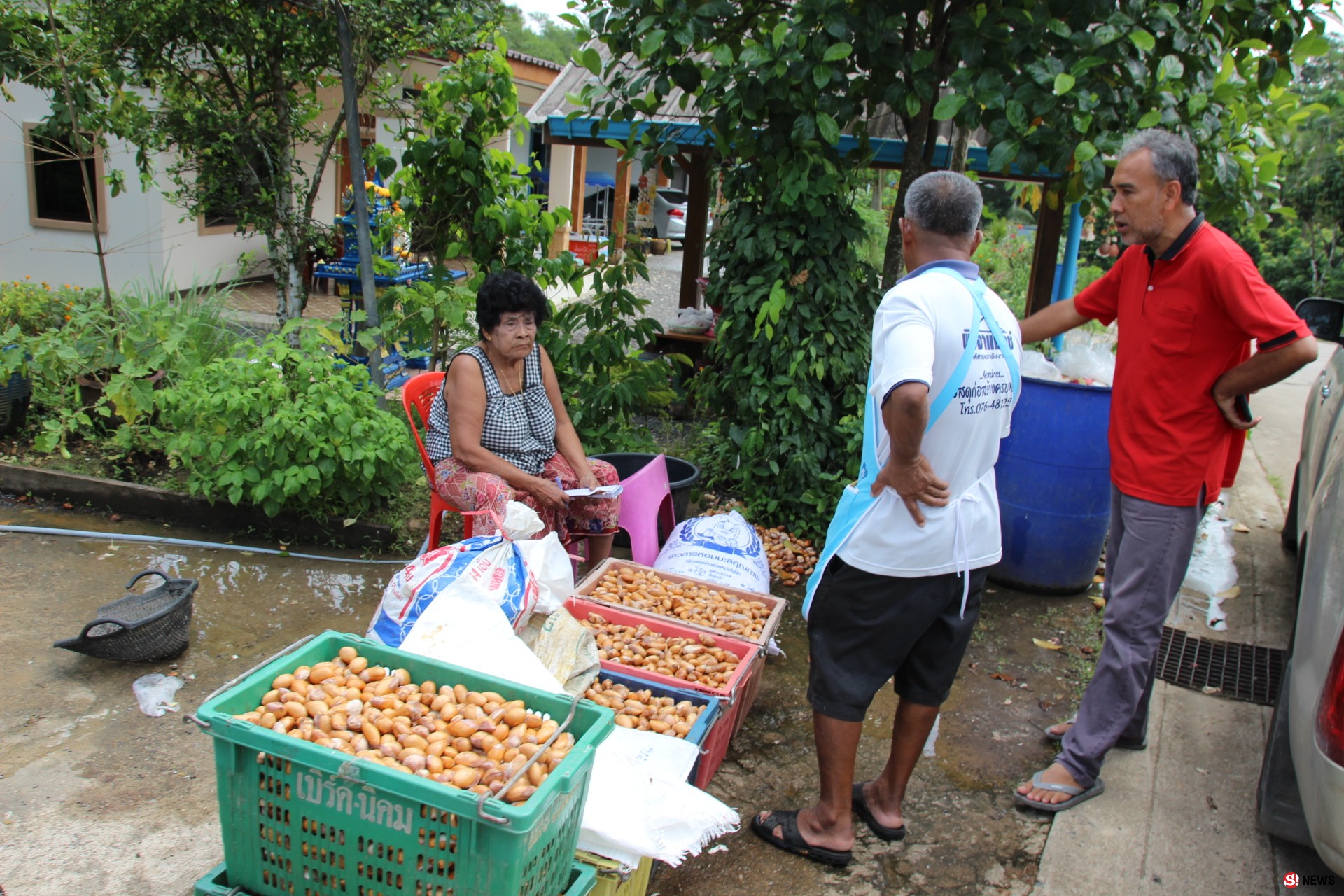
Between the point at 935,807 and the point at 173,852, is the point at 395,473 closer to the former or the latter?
the point at 173,852

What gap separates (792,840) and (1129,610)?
125cm

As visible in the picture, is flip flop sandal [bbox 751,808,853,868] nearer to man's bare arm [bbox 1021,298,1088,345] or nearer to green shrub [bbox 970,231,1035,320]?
man's bare arm [bbox 1021,298,1088,345]

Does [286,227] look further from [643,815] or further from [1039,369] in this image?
[643,815]

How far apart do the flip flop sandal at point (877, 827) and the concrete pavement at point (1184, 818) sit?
40 cm

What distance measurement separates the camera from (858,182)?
5.20 metres

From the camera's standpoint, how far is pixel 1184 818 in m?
3.04

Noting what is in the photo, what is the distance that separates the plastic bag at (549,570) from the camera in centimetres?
290

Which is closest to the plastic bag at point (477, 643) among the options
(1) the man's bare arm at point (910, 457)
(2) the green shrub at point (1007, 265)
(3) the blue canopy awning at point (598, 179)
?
(1) the man's bare arm at point (910, 457)

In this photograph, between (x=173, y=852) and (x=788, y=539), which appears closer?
(x=173, y=852)

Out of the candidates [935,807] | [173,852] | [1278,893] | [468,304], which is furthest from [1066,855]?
[468,304]

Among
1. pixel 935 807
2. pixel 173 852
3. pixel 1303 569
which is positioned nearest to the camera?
pixel 173 852

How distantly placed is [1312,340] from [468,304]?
365 cm

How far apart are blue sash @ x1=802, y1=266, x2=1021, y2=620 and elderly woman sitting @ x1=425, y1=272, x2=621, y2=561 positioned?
147cm

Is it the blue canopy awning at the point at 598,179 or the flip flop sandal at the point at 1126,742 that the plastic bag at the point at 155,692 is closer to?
the flip flop sandal at the point at 1126,742
